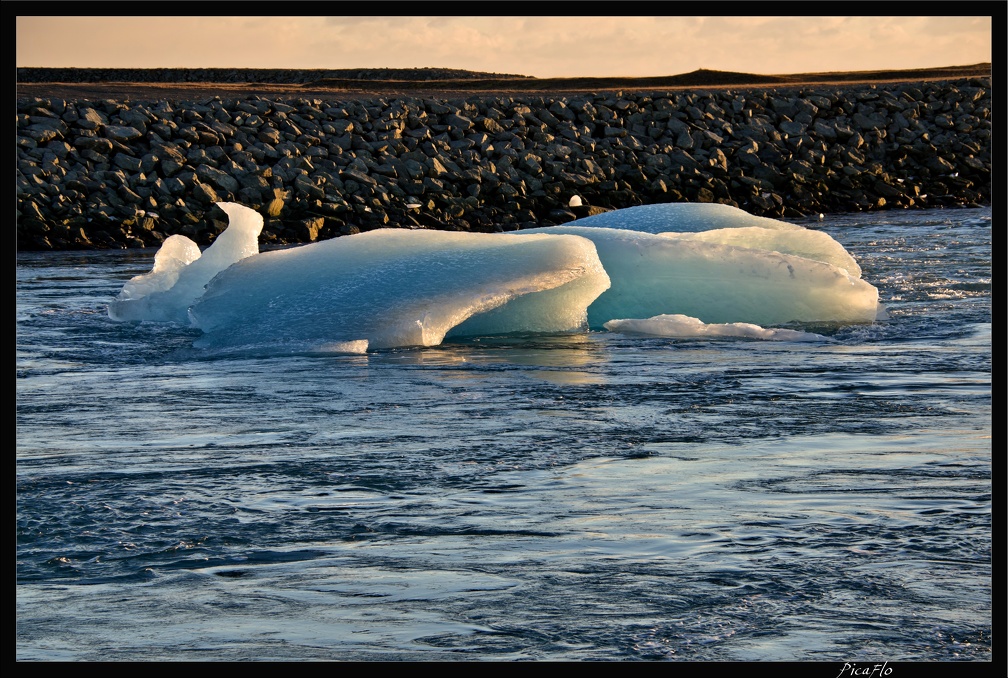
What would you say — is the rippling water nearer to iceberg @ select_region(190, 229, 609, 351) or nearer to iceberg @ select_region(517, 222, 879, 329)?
iceberg @ select_region(190, 229, 609, 351)

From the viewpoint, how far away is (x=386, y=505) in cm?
369

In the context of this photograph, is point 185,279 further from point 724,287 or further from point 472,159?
point 472,159

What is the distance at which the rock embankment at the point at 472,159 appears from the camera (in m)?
15.9

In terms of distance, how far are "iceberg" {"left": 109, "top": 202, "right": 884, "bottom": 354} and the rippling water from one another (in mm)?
282

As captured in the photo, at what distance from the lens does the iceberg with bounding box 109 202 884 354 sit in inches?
262

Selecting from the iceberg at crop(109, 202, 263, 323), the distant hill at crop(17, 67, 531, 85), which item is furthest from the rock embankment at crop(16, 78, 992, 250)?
the distant hill at crop(17, 67, 531, 85)

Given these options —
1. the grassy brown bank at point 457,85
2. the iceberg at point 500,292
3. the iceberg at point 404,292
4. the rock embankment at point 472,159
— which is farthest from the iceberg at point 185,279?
the grassy brown bank at point 457,85

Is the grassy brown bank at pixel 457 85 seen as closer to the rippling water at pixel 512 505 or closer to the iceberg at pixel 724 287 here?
the iceberg at pixel 724 287

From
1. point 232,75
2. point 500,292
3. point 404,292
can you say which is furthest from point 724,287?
point 232,75
